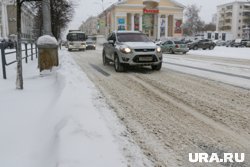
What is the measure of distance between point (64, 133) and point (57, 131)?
28 centimetres

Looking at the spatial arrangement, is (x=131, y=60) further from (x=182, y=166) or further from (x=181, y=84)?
(x=182, y=166)

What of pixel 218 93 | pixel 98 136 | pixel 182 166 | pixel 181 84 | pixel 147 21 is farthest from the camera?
pixel 147 21

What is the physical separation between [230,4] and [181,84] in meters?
127

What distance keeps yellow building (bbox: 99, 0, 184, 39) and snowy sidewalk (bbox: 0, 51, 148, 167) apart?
74.7 m

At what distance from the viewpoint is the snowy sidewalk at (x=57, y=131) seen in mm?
3590

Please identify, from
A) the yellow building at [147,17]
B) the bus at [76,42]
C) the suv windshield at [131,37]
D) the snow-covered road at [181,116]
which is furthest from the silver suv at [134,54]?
the yellow building at [147,17]

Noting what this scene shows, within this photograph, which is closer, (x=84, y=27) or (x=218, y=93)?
(x=218, y=93)

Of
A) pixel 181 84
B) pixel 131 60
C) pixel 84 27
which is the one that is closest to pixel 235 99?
pixel 181 84

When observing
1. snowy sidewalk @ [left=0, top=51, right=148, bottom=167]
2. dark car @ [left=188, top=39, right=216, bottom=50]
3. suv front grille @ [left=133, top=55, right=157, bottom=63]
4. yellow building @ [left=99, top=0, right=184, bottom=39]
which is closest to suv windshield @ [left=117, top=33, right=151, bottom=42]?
suv front grille @ [left=133, top=55, right=157, bottom=63]

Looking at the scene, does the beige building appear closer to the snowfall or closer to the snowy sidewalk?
the snowy sidewalk

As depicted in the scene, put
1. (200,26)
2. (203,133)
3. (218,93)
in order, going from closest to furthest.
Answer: (203,133) < (218,93) < (200,26)

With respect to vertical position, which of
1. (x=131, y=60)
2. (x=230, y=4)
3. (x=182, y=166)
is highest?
(x=230, y=4)

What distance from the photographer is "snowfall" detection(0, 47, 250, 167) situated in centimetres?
358

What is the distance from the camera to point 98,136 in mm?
4191
